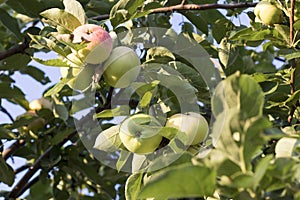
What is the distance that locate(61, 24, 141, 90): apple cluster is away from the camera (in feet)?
3.71

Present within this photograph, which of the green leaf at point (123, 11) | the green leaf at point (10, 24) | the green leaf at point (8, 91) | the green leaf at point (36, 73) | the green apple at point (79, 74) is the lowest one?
the green leaf at point (36, 73)

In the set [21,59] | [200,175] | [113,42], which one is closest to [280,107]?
[113,42]

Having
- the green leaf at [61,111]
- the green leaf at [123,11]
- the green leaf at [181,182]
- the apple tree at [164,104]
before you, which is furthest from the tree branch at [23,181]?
the green leaf at [181,182]

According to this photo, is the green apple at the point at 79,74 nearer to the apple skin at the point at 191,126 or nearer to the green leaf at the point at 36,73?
the apple skin at the point at 191,126

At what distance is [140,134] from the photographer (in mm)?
1040

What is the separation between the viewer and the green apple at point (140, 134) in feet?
3.40

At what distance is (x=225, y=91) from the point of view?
761mm

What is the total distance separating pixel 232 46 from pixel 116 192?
860 millimetres

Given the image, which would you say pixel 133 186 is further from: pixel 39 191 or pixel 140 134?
pixel 39 191

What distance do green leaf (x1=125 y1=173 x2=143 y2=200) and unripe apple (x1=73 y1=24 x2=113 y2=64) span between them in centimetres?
24

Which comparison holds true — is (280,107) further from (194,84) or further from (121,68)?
(121,68)

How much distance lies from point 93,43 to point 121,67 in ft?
0.25

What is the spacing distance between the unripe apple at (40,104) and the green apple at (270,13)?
102 cm

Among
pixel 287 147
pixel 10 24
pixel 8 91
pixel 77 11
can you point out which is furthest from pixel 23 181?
pixel 287 147
